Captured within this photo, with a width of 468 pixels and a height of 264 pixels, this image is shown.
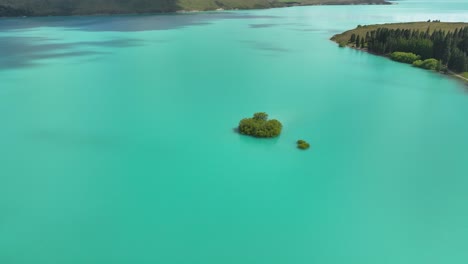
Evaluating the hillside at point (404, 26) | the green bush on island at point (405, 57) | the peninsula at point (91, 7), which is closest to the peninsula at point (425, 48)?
the green bush on island at point (405, 57)

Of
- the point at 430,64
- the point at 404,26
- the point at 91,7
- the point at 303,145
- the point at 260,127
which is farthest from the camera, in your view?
the point at 91,7

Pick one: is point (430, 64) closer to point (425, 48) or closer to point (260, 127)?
point (425, 48)

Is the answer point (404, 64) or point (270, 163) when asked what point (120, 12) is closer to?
point (404, 64)

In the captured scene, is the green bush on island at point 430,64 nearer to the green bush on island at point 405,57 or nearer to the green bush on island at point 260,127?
the green bush on island at point 405,57

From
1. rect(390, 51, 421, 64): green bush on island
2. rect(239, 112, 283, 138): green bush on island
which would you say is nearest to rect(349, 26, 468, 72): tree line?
rect(390, 51, 421, 64): green bush on island

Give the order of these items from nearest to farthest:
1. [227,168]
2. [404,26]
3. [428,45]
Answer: [227,168], [428,45], [404,26]

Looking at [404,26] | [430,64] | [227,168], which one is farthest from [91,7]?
[227,168]
